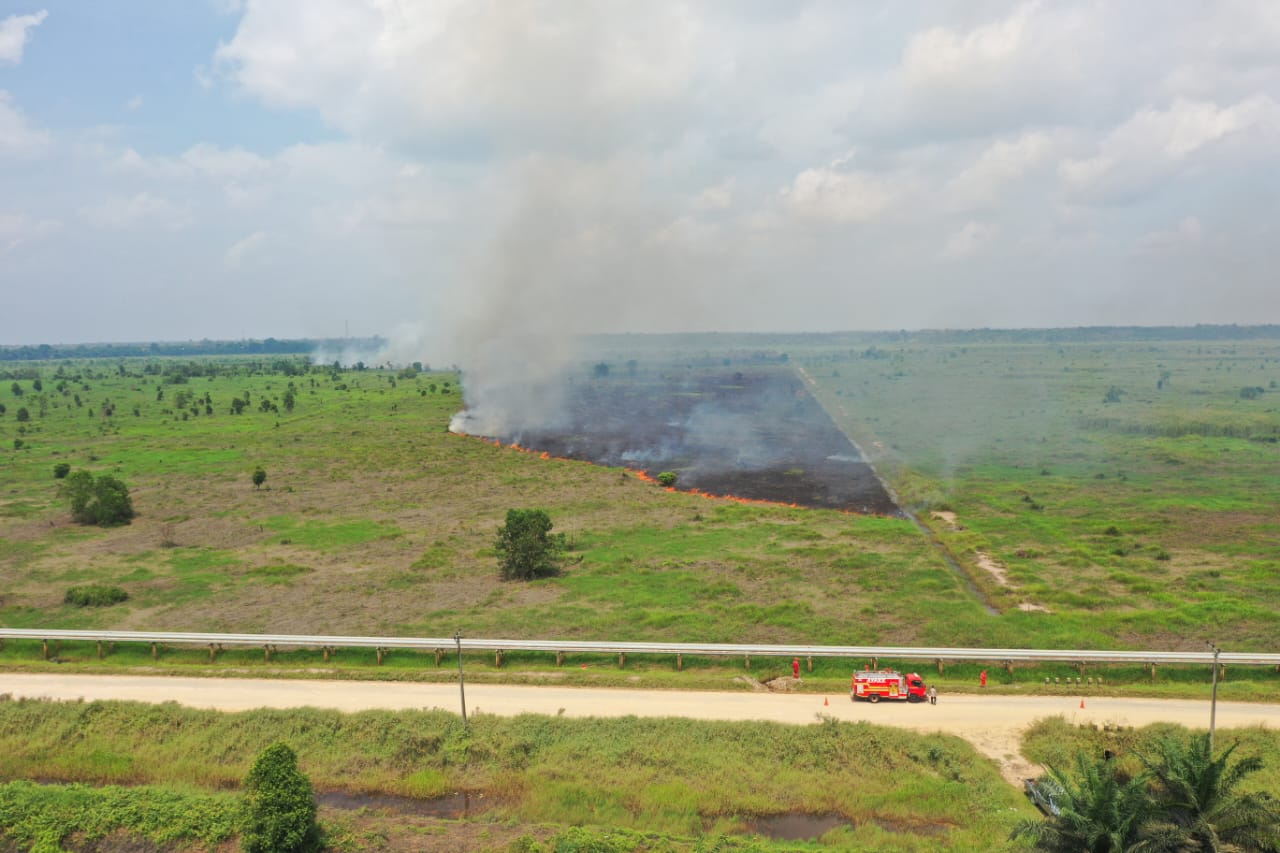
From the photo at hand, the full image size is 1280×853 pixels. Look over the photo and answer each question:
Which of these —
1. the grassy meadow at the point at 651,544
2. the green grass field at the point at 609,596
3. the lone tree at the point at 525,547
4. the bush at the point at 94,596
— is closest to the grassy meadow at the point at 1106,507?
the grassy meadow at the point at 651,544

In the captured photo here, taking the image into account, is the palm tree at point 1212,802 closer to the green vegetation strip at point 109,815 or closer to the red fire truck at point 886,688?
the red fire truck at point 886,688

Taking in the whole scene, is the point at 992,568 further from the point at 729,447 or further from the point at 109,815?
the point at 729,447

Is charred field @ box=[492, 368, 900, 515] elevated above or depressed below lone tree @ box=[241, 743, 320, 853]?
above

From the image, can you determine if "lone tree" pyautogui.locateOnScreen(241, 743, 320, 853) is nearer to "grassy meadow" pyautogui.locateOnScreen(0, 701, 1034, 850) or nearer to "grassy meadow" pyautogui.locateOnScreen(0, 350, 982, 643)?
"grassy meadow" pyautogui.locateOnScreen(0, 701, 1034, 850)

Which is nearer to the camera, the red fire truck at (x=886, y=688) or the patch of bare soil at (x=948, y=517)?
the red fire truck at (x=886, y=688)

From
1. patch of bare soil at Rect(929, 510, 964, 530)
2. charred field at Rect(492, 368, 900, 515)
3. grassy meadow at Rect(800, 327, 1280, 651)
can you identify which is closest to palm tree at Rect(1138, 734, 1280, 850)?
grassy meadow at Rect(800, 327, 1280, 651)

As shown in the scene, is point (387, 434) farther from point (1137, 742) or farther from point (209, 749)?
point (1137, 742)

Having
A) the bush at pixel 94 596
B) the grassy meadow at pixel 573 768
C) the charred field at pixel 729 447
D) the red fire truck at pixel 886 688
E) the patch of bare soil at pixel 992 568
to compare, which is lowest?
the grassy meadow at pixel 573 768

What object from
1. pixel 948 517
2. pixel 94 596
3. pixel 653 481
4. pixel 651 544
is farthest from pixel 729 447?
pixel 94 596
